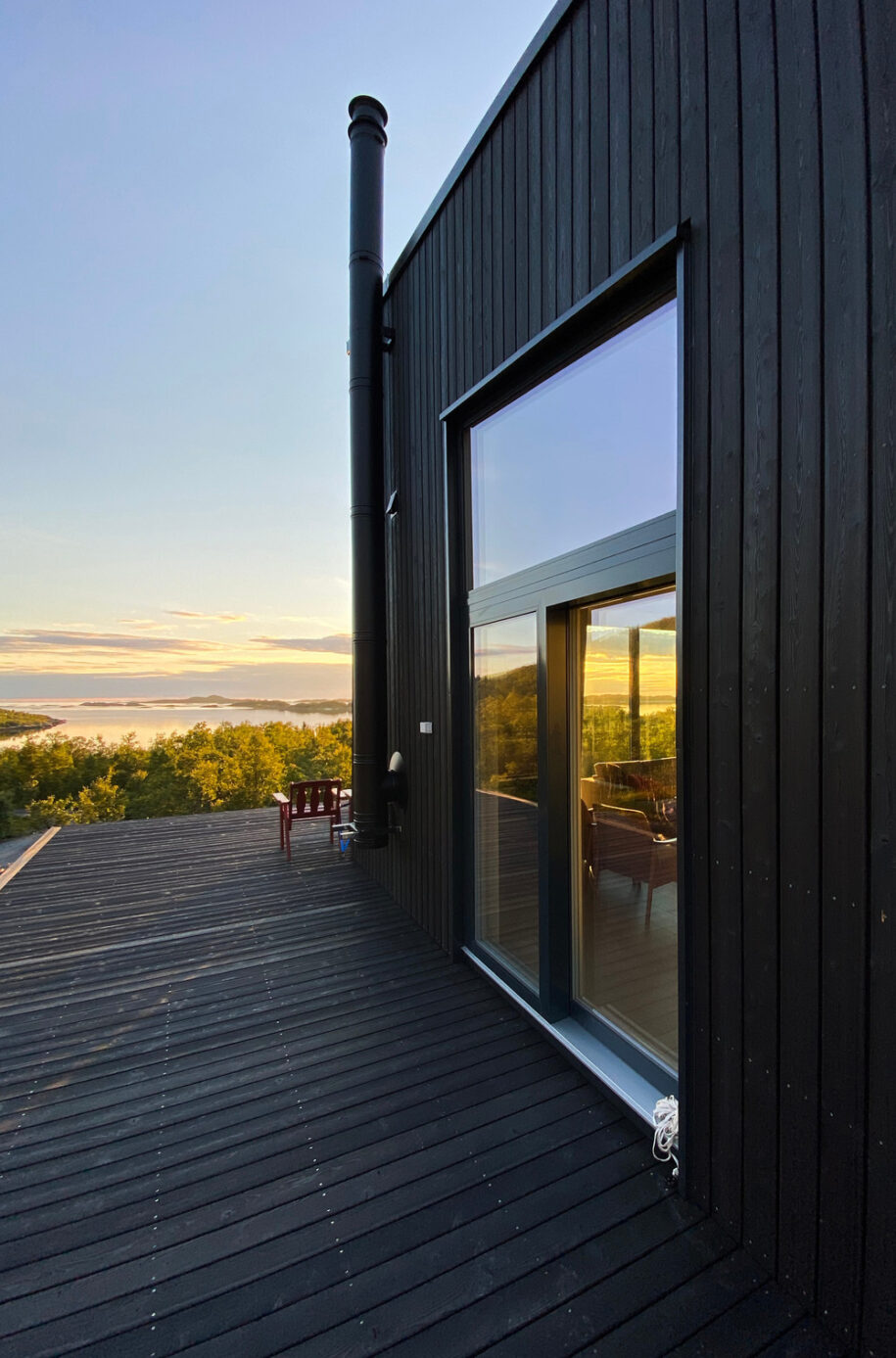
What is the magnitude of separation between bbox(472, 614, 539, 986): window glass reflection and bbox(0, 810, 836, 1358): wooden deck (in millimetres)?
363

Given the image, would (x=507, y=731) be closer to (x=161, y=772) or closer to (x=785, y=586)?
(x=785, y=586)

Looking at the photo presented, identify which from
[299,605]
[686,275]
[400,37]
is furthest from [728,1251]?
[299,605]

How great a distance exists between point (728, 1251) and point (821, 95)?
9.66 feet

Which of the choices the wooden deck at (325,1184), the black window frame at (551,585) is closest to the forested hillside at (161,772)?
the black window frame at (551,585)

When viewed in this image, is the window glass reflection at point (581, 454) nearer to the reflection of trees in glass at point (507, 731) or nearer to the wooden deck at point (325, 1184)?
the reflection of trees in glass at point (507, 731)

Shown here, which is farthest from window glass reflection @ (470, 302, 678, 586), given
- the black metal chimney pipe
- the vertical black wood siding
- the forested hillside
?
the forested hillside

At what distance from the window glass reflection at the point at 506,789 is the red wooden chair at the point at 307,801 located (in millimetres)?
2743

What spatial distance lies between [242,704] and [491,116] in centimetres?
1319

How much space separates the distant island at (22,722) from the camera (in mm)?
11930

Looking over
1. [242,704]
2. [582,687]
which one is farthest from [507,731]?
[242,704]

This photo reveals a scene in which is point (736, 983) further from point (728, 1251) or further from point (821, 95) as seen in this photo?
point (821, 95)

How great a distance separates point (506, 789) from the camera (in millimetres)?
2850

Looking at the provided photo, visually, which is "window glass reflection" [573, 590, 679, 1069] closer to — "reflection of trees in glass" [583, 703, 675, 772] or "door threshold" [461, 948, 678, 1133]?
"reflection of trees in glass" [583, 703, 675, 772]

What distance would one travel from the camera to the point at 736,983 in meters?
1.50
